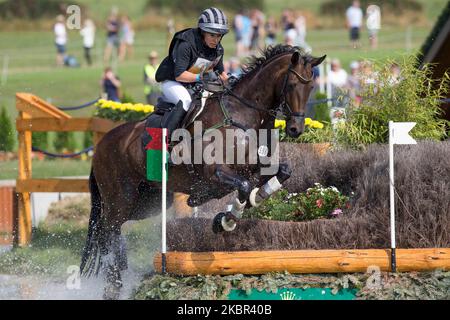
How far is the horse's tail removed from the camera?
9.51 m

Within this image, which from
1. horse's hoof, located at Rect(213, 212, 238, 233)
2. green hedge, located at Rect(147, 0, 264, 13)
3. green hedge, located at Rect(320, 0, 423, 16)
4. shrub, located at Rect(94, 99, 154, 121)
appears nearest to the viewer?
horse's hoof, located at Rect(213, 212, 238, 233)

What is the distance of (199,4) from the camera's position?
1371 inches

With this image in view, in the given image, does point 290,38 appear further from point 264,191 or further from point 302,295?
point 302,295

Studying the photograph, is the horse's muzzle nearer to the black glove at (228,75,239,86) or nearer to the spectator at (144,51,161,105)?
the black glove at (228,75,239,86)

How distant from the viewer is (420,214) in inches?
310

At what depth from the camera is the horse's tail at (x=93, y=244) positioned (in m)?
9.51

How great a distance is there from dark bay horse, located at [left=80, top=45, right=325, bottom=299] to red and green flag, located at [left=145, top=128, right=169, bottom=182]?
34cm

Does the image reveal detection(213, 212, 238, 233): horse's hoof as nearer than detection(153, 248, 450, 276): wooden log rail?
No

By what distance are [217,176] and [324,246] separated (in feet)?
3.59

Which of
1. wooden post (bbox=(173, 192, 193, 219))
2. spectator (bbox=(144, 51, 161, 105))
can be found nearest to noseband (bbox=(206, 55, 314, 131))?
wooden post (bbox=(173, 192, 193, 219))

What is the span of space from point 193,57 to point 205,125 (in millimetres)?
628

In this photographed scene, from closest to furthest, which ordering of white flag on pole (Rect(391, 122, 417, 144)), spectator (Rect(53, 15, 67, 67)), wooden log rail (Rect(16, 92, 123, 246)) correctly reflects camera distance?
white flag on pole (Rect(391, 122, 417, 144)) < wooden log rail (Rect(16, 92, 123, 246)) < spectator (Rect(53, 15, 67, 67))

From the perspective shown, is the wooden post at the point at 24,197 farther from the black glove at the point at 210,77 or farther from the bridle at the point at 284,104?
Result: the bridle at the point at 284,104

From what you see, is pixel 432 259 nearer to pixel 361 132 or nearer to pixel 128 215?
pixel 361 132
